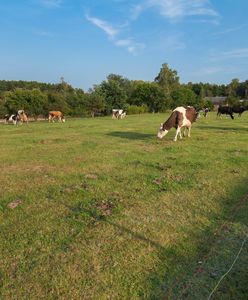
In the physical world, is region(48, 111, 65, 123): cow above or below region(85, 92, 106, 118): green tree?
below

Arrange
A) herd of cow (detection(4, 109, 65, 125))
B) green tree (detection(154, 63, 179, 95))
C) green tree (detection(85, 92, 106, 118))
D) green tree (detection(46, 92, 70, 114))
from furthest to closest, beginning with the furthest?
green tree (detection(154, 63, 179, 95)) → green tree (detection(85, 92, 106, 118)) → green tree (detection(46, 92, 70, 114)) → herd of cow (detection(4, 109, 65, 125))

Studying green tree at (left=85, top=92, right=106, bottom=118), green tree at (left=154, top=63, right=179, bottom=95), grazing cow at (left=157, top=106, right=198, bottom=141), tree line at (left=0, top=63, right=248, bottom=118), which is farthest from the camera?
green tree at (left=154, top=63, right=179, bottom=95)

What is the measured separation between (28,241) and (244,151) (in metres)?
9.48

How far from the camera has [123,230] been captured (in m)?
4.93

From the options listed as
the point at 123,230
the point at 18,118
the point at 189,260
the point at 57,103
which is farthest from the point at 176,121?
the point at 57,103

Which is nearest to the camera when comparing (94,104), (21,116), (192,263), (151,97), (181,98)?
(192,263)

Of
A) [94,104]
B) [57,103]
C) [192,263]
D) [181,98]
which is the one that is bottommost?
[192,263]

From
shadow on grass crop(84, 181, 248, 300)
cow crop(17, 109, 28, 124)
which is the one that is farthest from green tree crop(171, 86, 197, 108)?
shadow on grass crop(84, 181, 248, 300)

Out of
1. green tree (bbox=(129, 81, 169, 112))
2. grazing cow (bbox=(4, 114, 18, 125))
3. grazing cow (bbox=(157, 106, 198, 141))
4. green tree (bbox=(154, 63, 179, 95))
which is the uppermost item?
green tree (bbox=(154, 63, 179, 95))

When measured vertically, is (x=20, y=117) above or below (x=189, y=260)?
above

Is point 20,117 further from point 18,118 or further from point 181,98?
point 181,98

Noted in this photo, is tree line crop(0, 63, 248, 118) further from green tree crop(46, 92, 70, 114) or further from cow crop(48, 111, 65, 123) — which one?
cow crop(48, 111, 65, 123)

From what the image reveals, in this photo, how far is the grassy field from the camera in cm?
362

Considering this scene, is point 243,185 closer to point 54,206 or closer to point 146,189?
point 146,189
